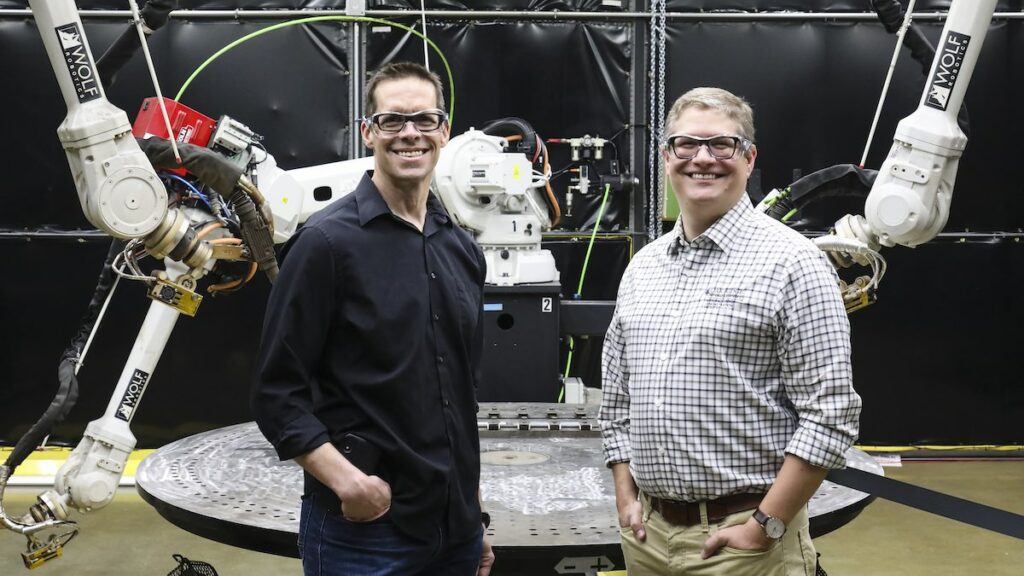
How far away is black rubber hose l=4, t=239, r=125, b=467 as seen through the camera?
2.95 m

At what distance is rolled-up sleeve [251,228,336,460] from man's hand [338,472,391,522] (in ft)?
0.28

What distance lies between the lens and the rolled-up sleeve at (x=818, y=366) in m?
1.58

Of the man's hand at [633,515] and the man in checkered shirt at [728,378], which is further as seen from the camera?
the man's hand at [633,515]

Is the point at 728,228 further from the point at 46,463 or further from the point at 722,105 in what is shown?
the point at 46,463

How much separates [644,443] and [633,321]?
225mm

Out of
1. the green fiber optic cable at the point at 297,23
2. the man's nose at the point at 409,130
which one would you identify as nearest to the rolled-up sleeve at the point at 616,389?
the man's nose at the point at 409,130

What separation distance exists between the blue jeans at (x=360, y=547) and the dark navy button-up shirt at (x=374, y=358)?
1.0 inches

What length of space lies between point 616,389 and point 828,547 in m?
2.90

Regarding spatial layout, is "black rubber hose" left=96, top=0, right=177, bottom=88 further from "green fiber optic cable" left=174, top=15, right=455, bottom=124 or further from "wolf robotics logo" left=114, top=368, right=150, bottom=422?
"wolf robotics logo" left=114, top=368, right=150, bottom=422

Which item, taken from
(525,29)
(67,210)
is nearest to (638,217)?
(525,29)

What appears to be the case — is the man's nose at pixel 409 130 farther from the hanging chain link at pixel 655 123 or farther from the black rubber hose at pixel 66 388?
the hanging chain link at pixel 655 123

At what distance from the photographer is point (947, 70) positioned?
288 centimetres

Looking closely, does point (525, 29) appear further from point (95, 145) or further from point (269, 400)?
point (269, 400)

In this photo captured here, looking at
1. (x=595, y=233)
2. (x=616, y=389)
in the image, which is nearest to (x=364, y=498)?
(x=616, y=389)
